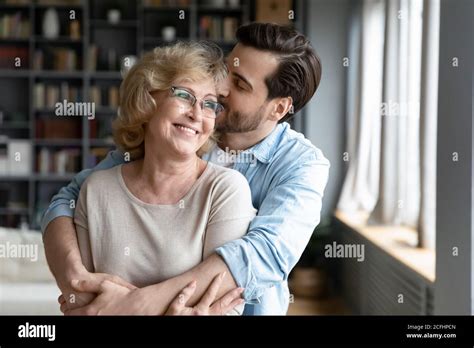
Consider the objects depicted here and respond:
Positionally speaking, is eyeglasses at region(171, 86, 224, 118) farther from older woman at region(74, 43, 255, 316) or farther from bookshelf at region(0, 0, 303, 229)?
bookshelf at region(0, 0, 303, 229)

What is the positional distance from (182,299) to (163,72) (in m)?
0.41

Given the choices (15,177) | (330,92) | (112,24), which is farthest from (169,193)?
(112,24)

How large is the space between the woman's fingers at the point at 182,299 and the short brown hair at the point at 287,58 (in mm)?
362

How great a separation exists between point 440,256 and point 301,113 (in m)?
0.64

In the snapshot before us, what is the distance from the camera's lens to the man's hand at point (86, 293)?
1.21 m

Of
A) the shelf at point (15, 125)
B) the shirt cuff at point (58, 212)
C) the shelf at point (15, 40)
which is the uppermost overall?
the shelf at point (15, 40)

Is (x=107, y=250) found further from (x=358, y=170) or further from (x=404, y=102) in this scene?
(x=404, y=102)

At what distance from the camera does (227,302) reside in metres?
1.22

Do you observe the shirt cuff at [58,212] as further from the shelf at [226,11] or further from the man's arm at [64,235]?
the shelf at [226,11]

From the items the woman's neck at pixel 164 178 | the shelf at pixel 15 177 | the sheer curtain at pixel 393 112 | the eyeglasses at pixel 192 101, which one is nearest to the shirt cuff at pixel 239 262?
the woman's neck at pixel 164 178

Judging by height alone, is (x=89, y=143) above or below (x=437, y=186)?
above

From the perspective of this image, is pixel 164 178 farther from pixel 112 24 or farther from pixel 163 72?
pixel 112 24
